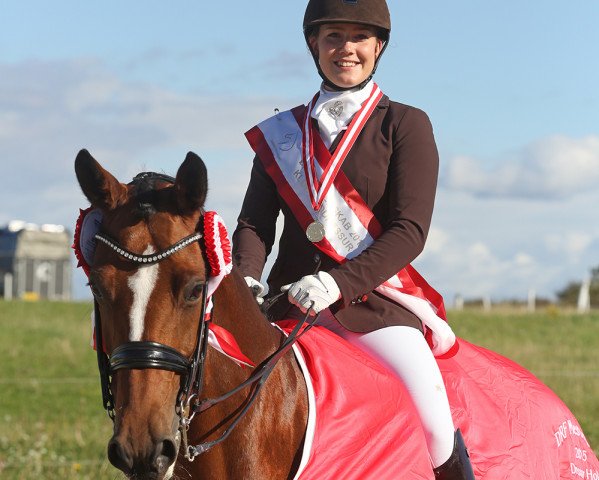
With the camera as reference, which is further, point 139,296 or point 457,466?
point 457,466

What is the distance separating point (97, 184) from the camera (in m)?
3.43

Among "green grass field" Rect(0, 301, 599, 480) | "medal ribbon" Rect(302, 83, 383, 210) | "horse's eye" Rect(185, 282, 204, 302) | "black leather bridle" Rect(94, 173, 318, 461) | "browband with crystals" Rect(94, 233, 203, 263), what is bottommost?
"green grass field" Rect(0, 301, 599, 480)

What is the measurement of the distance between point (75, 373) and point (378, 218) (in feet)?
53.1

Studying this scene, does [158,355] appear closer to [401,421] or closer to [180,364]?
[180,364]

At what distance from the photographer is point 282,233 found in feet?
14.8

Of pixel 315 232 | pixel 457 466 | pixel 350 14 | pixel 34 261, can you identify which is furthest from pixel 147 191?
pixel 34 261

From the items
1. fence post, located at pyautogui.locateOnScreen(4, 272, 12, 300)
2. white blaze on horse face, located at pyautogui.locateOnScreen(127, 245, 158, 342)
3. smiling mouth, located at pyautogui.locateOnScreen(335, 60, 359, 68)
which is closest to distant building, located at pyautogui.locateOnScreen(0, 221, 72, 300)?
fence post, located at pyautogui.locateOnScreen(4, 272, 12, 300)

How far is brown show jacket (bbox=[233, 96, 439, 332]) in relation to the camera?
4.11 metres

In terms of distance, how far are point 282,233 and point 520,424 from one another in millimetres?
1368

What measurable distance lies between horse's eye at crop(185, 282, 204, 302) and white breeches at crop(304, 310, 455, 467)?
1071mm

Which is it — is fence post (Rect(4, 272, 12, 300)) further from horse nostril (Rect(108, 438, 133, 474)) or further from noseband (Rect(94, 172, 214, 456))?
horse nostril (Rect(108, 438, 133, 474))

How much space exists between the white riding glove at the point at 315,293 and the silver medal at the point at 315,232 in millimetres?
353

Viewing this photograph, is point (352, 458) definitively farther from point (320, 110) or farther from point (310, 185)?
point (320, 110)

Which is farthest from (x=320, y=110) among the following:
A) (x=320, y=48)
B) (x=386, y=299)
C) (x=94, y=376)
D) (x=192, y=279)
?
(x=94, y=376)
